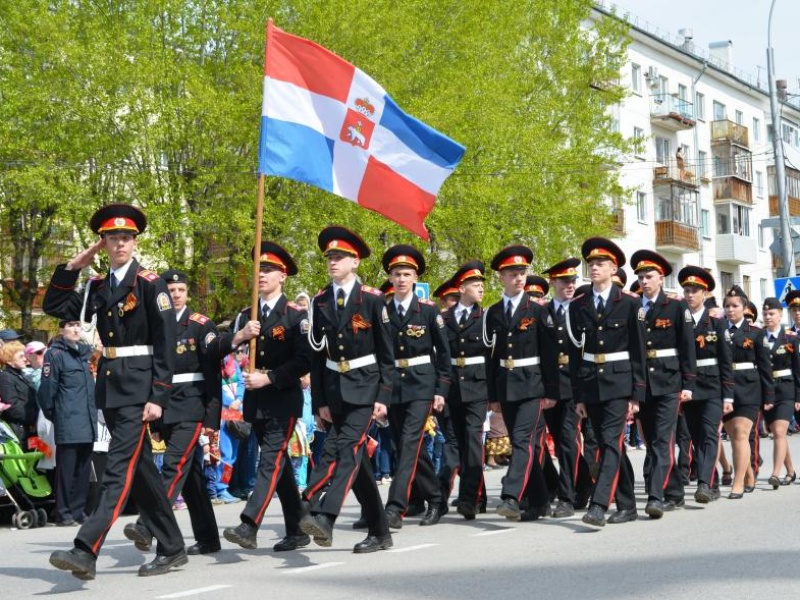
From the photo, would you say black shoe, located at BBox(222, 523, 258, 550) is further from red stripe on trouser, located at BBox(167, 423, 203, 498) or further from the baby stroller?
the baby stroller

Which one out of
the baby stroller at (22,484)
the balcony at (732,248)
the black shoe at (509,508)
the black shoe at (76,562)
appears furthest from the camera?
the balcony at (732,248)

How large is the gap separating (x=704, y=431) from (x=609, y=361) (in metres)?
2.19

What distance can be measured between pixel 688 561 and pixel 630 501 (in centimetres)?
239

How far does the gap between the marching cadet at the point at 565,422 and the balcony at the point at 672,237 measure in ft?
144

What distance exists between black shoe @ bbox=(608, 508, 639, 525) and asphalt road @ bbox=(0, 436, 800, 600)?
0.13 meters

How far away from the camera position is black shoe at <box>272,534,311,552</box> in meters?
9.70

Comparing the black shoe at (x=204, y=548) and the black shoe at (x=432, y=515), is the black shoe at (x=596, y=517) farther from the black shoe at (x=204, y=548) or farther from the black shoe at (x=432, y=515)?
the black shoe at (x=204, y=548)

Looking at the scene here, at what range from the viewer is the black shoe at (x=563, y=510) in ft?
38.3

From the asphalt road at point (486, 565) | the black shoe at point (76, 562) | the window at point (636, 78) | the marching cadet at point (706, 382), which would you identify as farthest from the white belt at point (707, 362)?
the window at point (636, 78)

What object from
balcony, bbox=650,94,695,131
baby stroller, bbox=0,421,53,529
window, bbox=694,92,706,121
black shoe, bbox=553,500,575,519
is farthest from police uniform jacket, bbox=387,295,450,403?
window, bbox=694,92,706,121

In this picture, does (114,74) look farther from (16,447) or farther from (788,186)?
(788,186)

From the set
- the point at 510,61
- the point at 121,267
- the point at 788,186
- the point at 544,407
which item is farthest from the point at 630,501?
the point at 788,186

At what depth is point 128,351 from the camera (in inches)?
335

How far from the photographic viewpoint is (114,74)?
2569cm
